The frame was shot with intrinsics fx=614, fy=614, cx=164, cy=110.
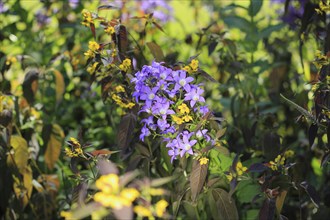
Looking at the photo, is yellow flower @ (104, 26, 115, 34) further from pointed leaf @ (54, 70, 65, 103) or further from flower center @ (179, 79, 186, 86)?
pointed leaf @ (54, 70, 65, 103)

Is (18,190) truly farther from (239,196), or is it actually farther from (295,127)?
(295,127)

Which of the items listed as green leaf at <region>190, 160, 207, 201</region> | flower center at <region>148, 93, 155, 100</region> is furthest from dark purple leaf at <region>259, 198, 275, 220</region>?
flower center at <region>148, 93, 155, 100</region>

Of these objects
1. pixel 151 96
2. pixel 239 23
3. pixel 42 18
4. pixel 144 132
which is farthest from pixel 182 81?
pixel 42 18

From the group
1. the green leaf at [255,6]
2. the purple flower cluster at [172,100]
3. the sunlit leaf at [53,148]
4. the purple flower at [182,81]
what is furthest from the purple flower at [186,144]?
the green leaf at [255,6]

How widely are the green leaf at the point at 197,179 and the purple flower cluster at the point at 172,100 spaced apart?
6cm

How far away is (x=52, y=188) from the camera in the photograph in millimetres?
2494

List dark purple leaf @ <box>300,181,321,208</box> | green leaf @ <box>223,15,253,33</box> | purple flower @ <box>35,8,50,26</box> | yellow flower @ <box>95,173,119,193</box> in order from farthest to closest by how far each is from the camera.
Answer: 1. purple flower @ <box>35,8,50,26</box>
2. green leaf @ <box>223,15,253,33</box>
3. dark purple leaf @ <box>300,181,321,208</box>
4. yellow flower @ <box>95,173,119,193</box>

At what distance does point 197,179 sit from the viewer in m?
1.83

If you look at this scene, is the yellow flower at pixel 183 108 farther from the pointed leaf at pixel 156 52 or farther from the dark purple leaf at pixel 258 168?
the pointed leaf at pixel 156 52

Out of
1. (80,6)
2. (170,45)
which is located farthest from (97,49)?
(170,45)

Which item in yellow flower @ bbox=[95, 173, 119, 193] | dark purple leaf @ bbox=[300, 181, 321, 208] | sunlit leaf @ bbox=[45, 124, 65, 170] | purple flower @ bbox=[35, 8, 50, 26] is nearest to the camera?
A: yellow flower @ bbox=[95, 173, 119, 193]

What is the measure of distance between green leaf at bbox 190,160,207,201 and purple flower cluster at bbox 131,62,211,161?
0.06 meters

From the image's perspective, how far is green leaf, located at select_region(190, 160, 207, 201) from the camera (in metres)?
1.81

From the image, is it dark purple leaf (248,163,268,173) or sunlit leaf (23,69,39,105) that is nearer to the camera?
dark purple leaf (248,163,268,173)
